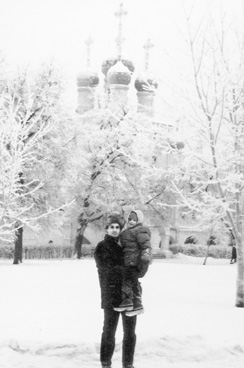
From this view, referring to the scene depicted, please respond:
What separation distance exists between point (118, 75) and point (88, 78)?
4774 millimetres

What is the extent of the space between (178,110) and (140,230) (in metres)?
5.43

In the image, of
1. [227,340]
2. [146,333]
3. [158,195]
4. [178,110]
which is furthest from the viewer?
[158,195]

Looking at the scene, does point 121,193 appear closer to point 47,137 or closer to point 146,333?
point 47,137

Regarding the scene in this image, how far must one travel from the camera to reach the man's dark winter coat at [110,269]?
633cm

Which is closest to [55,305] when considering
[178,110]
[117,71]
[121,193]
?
[178,110]

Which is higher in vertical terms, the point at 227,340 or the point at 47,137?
the point at 47,137

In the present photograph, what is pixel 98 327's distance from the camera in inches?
353

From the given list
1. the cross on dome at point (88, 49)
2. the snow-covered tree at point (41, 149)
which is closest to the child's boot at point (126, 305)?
the snow-covered tree at point (41, 149)

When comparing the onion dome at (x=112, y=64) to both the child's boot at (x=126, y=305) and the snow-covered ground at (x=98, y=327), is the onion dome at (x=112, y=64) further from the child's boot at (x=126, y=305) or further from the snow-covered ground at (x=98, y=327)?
the child's boot at (x=126, y=305)

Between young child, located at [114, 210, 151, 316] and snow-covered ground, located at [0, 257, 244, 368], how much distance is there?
2.54 ft

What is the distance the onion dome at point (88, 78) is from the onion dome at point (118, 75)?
13.0ft

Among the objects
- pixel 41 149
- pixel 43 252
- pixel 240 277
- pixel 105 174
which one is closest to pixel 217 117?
pixel 240 277

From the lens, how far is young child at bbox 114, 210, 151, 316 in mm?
6246

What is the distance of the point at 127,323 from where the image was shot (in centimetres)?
630
